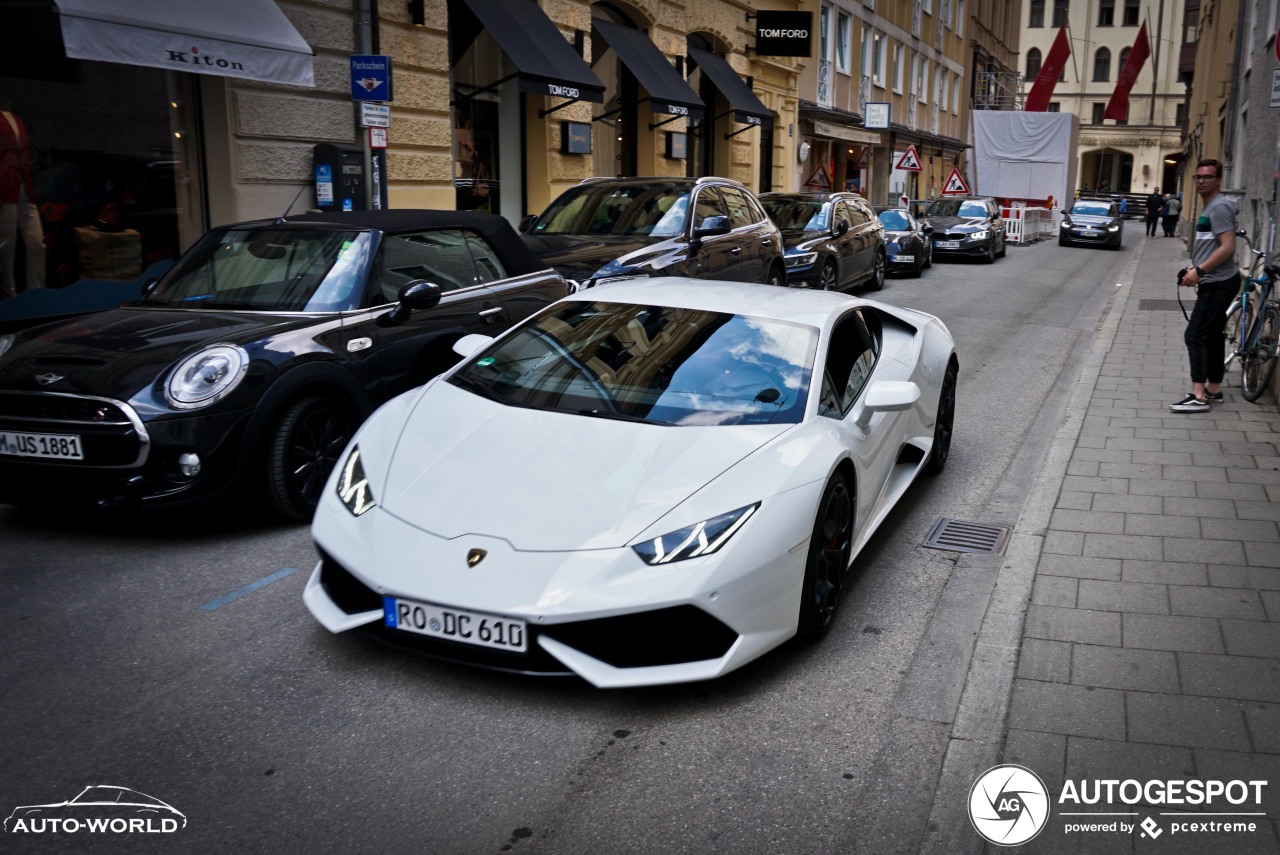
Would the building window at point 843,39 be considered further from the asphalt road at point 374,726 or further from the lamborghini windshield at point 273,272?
the asphalt road at point 374,726

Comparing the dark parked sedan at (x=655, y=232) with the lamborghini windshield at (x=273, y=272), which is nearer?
the lamborghini windshield at (x=273, y=272)

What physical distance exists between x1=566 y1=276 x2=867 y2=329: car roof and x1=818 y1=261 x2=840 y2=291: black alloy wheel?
31.6 feet

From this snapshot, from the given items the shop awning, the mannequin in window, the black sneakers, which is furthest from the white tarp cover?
the mannequin in window

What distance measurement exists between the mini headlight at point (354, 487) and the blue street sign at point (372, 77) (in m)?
8.57

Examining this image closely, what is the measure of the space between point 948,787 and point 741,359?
2.05m

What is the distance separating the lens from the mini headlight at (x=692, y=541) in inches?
146

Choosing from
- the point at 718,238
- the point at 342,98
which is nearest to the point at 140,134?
the point at 342,98

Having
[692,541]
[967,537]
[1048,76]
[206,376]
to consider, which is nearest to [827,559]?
[692,541]

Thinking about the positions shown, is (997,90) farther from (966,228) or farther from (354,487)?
(354,487)

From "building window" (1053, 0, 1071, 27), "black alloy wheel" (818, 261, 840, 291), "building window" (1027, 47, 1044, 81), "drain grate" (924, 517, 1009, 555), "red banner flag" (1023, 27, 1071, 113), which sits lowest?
"drain grate" (924, 517, 1009, 555)

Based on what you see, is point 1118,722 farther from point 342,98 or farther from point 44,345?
point 342,98

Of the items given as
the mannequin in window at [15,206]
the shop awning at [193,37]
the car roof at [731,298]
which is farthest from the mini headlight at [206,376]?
the mannequin in window at [15,206]

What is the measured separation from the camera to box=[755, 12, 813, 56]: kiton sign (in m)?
24.8

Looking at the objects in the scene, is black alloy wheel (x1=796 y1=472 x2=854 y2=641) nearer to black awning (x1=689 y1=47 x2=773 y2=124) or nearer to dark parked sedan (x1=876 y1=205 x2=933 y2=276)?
dark parked sedan (x1=876 y1=205 x2=933 y2=276)
